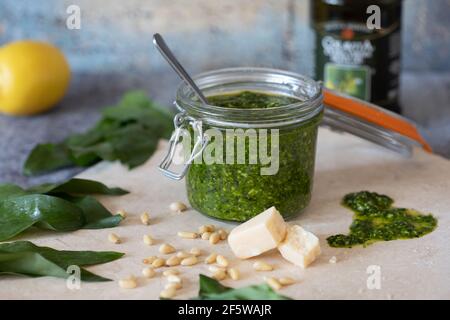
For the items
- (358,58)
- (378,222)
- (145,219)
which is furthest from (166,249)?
(358,58)

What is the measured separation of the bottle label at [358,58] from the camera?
2.33 metres

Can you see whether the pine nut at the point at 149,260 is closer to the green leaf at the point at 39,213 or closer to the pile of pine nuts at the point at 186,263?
the pile of pine nuts at the point at 186,263

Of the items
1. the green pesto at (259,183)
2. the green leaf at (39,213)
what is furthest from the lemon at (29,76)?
the green pesto at (259,183)

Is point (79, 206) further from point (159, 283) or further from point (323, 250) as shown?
point (323, 250)

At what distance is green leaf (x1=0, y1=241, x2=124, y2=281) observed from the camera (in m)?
1.54

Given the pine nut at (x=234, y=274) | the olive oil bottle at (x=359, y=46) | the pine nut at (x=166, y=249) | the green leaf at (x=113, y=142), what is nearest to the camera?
the pine nut at (x=234, y=274)

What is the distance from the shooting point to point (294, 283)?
4.99ft

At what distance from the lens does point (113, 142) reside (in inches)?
87.3

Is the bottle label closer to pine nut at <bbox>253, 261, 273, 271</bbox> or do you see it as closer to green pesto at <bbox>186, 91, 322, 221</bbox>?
green pesto at <bbox>186, 91, 322, 221</bbox>

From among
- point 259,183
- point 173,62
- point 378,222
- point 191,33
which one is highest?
point 173,62

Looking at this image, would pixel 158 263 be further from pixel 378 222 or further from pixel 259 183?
pixel 378 222

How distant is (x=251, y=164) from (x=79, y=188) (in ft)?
1.61

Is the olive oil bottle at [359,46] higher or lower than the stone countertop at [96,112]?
higher

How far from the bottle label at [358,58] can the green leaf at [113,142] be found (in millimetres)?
520
